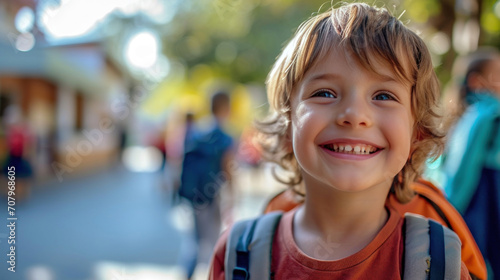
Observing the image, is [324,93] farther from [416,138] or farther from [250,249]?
[250,249]

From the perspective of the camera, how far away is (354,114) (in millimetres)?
1154

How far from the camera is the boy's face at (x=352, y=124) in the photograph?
1.18 meters

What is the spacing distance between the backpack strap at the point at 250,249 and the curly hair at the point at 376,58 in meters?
0.28

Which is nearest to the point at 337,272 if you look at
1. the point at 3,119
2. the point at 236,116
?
the point at 3,119

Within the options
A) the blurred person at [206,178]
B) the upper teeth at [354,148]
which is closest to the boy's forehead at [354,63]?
the upper teeth at [354,148]

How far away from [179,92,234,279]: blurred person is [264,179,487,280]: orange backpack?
119 inches

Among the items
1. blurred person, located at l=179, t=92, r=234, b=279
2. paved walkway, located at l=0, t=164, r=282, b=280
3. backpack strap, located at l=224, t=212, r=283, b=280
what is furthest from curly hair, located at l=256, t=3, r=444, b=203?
blurred person, located at l=179, t=92, r=234, b=279

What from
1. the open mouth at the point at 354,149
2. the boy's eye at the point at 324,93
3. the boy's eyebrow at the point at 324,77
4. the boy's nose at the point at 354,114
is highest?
the boy's eyebrow at the point at 324,77

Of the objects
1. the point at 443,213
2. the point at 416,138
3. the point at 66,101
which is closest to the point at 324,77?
the point at 416,138

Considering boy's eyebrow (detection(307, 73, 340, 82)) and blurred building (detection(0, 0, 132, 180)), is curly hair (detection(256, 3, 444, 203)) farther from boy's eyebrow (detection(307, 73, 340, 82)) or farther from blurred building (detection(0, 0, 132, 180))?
blurred building (detection(0, 0, 132, 180))

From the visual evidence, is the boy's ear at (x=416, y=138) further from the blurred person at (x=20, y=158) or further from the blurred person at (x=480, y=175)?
the blurred person at (x=20, y=158)

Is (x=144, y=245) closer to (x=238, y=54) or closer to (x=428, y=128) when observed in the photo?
(x=428, y=128)

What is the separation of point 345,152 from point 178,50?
561 inches

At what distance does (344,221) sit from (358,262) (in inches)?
4.9
